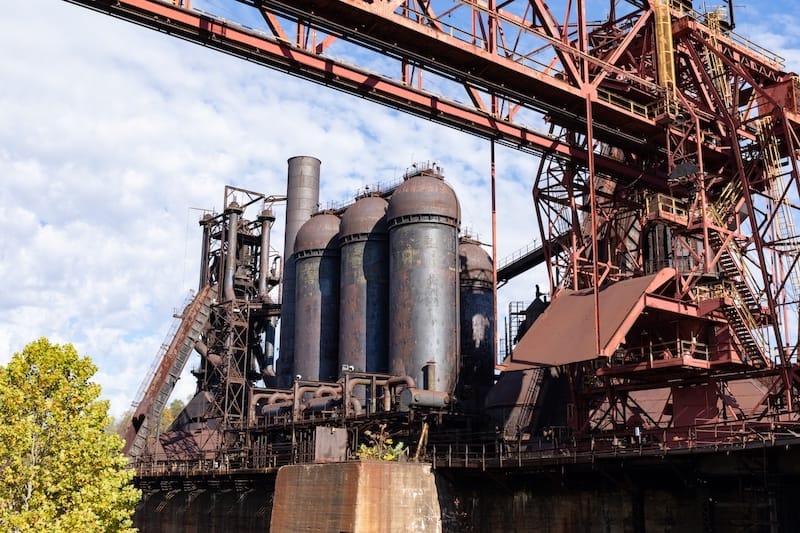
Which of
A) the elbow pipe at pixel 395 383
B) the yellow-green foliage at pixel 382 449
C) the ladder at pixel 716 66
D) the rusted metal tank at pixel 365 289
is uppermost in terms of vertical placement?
the ladder at pixel 716 66

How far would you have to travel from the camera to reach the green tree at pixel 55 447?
21.1m

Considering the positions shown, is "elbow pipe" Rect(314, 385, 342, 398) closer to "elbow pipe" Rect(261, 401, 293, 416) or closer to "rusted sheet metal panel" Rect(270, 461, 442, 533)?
"elbow pipe" Rect(261, 401, 293, 416)

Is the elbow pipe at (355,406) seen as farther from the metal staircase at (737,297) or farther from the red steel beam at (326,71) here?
the metal staircase at (737,297)

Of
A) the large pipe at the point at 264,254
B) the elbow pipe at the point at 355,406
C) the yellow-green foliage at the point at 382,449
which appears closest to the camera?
the yellow-green foliage at the point at 382,449

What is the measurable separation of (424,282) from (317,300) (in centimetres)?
918

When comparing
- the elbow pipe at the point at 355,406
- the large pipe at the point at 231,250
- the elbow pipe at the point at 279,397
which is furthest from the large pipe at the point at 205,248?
the elbow pipe at the point at 355,406

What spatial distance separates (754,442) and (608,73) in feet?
45.8

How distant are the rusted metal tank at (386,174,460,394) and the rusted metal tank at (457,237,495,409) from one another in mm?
1357

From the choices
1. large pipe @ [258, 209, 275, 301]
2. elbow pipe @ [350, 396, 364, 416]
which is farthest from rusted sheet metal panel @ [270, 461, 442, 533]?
large pipe @ [258, 209, 275, 301]

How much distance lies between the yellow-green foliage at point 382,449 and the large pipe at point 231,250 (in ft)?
69.9

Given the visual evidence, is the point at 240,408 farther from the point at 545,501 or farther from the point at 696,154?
the point at 696,154

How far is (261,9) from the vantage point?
2270cm

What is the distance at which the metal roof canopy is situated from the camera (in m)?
24.7

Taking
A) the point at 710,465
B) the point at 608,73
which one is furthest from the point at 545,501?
the point at 608,73
